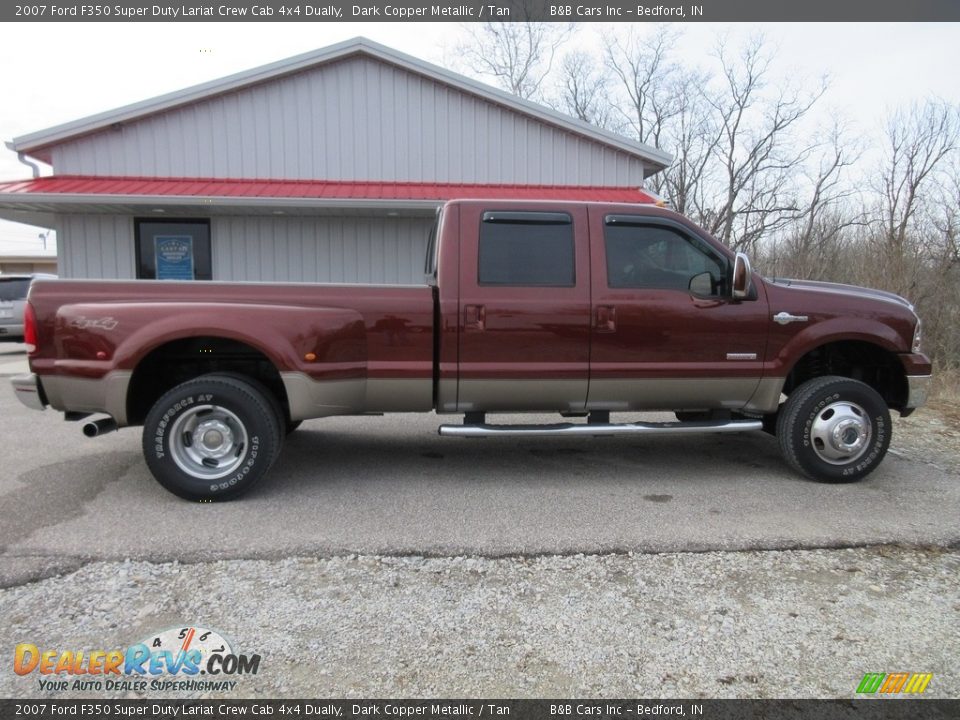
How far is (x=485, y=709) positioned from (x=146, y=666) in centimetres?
138

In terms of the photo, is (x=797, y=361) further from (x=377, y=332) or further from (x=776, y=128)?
(x=776, y=128)

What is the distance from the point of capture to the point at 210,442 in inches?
167

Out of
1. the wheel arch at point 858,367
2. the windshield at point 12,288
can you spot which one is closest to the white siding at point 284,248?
the windshield at point 12,288

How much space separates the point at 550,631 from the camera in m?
2.72

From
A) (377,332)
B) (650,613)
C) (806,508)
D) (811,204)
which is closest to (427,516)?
(377,332)

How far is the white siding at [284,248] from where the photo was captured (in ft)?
37.2

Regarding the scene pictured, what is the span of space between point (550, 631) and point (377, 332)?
237cm

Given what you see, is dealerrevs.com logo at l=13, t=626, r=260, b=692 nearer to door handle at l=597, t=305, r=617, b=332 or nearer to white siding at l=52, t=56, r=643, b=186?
door handle at l=597, t=305, r=617, b=332

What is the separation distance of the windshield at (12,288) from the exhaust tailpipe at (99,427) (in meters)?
12.9

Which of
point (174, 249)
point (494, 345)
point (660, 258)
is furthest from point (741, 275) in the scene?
point (174, 249)

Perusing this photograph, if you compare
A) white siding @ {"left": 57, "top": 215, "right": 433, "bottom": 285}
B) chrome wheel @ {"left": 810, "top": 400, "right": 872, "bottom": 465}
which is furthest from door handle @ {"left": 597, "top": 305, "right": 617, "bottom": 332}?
white siding @ {"left": 57, "top": 215, "right": 433, "bottom": 285}

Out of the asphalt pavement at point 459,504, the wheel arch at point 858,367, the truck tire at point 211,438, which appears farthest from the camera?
the wheel arch at point 858,367

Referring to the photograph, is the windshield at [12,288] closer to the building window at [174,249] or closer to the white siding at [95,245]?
the white siding at [95,245]

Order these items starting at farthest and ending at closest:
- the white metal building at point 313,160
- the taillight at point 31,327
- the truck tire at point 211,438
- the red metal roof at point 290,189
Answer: the white metal building at point 313,160, the red metal roof at point 290,189, the truck tire at point 211,438, the taillight at point 31,327
